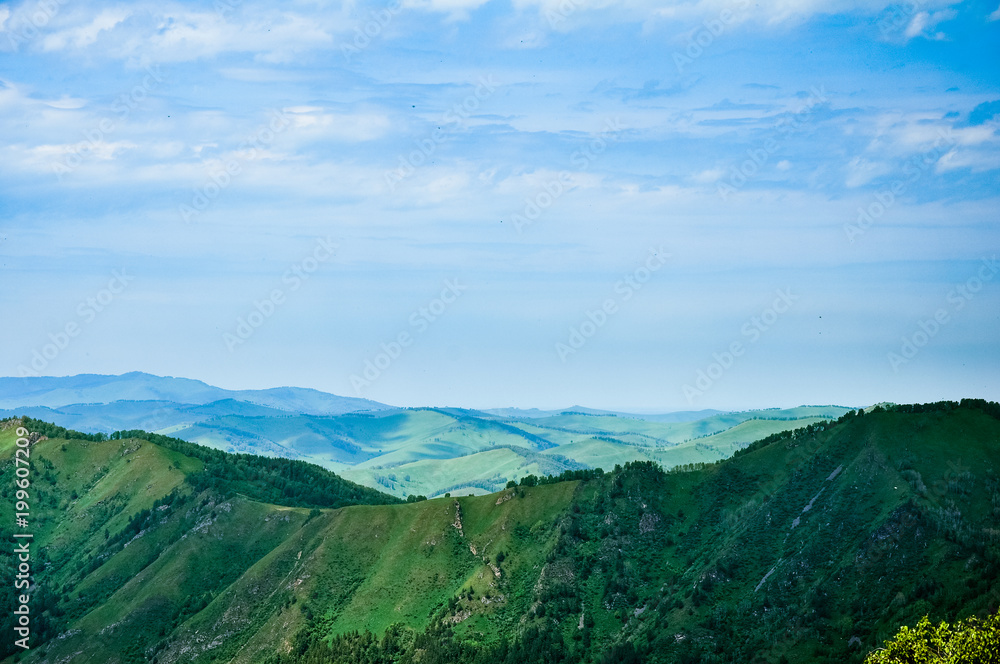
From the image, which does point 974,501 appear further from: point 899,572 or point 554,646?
point 554,646

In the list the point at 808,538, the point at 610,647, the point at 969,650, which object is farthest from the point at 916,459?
the point at 969,650

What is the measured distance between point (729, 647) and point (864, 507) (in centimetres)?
4385

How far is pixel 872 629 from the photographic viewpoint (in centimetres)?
15912

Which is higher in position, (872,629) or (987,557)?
(987,557)

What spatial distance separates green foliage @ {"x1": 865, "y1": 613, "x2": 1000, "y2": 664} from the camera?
348 feet

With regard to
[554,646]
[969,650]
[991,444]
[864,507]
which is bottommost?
[554,646]

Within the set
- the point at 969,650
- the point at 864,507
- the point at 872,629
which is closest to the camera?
the point at 969,650

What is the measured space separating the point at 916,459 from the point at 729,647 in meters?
61.5

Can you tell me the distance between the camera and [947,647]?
350 ft

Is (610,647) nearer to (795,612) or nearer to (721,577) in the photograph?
(721,577)

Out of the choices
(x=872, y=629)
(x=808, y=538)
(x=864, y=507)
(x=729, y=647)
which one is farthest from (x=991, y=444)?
(x=729, y=647)

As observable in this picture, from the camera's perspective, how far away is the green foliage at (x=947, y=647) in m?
106

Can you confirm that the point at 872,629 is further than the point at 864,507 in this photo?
No

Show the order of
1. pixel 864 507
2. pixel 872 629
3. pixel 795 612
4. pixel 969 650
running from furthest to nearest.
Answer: pixel 864 507 → pixel 795 612 → pixel 872 629 → pixel 969 650
